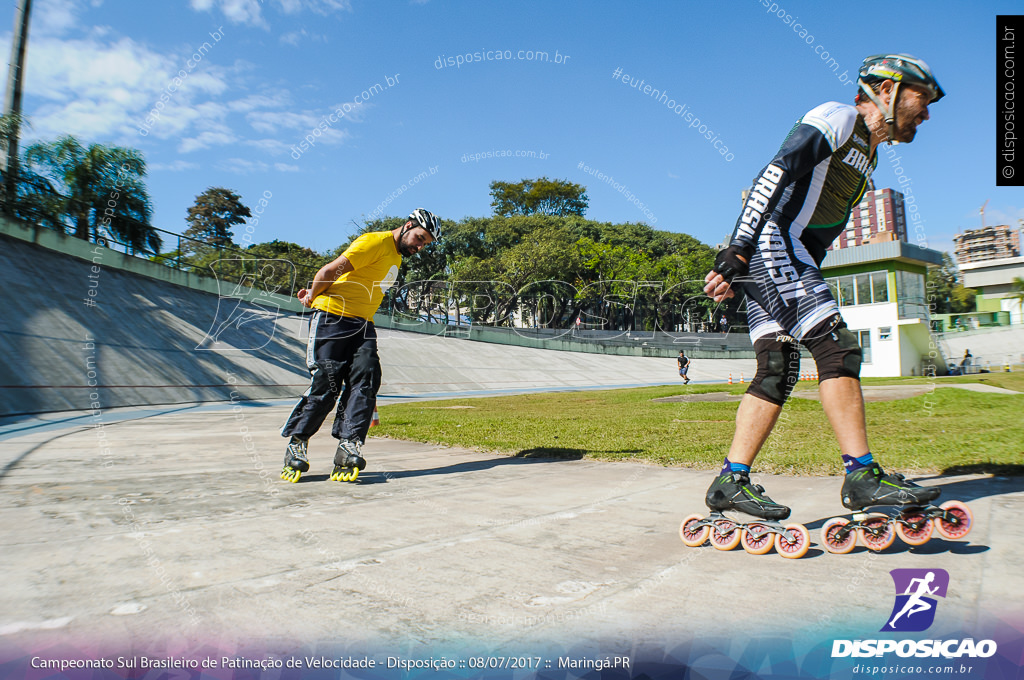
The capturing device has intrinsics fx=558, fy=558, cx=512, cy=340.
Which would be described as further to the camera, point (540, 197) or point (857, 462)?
point (540, 197)

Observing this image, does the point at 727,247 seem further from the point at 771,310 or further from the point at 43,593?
the point at 43,593

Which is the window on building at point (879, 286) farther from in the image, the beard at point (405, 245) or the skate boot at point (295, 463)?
the skate boot at point (295, 463)

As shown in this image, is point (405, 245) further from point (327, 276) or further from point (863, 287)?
point (863, 287)

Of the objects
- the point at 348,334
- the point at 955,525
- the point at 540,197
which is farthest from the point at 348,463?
the point at 540,197

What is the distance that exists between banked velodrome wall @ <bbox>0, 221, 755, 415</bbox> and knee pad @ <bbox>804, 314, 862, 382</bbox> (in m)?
12.6

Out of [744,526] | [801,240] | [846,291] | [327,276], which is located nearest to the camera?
[744,526]

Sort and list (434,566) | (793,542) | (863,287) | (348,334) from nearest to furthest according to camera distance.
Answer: (434,566), (793,542), (348,334), (863,287)

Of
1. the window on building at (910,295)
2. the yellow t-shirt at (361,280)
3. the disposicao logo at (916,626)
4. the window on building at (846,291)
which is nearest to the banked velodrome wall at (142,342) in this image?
the yellow t-shirt at (361,280)

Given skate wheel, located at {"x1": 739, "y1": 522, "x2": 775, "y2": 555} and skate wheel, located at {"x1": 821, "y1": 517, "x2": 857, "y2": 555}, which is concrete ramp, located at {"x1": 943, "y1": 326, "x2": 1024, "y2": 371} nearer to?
skate wheel, located at {"x1": 821, "y1": 517, "x2": 857, "y2": 555}

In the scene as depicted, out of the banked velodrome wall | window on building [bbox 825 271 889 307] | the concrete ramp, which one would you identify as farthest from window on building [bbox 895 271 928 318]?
the banked velodrome wall

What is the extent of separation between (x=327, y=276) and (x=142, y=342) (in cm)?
1458

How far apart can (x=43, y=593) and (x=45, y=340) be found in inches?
555

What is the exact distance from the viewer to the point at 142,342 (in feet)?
51.3

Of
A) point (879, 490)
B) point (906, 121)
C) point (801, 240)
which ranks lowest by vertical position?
point (879, 490)
